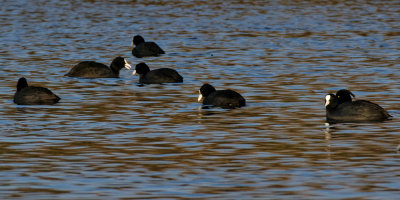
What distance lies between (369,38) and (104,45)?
1312 centimetres

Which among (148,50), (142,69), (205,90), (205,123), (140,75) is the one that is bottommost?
(148,50)

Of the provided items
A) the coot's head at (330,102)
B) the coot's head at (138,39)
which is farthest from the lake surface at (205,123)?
the coot's head at (138,39)

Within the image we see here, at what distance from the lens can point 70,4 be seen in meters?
82.8

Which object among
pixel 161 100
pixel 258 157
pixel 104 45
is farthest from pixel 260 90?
pixel 104 45

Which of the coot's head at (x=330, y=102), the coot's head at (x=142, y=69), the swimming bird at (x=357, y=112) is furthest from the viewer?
the coot's head at (x=142, y=69)

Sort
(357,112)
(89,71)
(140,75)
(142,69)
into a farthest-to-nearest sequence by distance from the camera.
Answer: (142,69) < (140,75) < (89,71) < (357,112)

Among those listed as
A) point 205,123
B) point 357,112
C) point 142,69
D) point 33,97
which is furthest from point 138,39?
point 357,112

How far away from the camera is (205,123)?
23.5 metres

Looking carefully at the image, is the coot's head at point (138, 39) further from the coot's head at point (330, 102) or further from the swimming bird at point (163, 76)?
the coot's head at point (330, 102)

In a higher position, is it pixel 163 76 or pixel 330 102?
pixel 330 102

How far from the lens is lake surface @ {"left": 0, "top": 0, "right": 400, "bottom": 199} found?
636 inches

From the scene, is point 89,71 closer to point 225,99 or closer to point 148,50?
point 225,99

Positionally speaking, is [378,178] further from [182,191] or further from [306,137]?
[306,137]

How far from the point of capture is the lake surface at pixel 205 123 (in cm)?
1616
